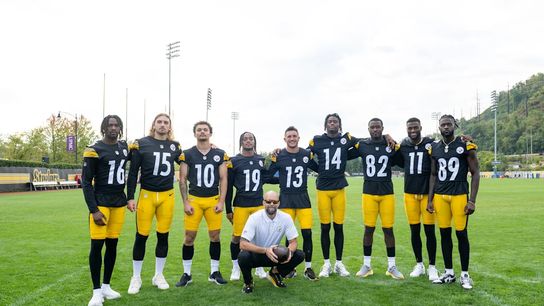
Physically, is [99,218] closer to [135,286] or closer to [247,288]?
[135,286]

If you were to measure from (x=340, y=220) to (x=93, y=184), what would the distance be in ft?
11.7

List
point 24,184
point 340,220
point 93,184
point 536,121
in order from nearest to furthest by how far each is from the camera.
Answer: point 93,184 < point 340,220 < point 24,184 < point 536,121

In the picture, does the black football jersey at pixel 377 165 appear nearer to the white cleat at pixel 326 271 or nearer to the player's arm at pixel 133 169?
the white cleat at pixel 326 271

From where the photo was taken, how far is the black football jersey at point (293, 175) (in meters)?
6.63

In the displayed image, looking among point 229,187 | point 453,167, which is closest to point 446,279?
point 453,167

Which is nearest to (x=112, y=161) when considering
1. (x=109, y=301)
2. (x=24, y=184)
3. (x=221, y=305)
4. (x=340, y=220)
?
(x=109, y=301)

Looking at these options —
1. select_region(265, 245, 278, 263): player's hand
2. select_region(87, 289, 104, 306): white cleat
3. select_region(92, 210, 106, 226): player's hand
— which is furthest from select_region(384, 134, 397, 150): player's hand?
select_region(87, 289, 104, 306): white cleat

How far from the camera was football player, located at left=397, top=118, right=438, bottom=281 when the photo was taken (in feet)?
21.4

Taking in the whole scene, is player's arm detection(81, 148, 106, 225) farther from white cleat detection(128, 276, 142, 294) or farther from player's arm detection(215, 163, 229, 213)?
player's arm detection(215, 163, 229, 213)

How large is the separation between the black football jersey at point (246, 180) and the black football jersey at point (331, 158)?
0.93 metres

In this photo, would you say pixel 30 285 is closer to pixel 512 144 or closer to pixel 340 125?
pixel 340 125

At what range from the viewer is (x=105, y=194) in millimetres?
5398

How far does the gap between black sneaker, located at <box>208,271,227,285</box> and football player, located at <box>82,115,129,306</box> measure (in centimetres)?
131

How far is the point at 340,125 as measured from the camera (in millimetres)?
7082
